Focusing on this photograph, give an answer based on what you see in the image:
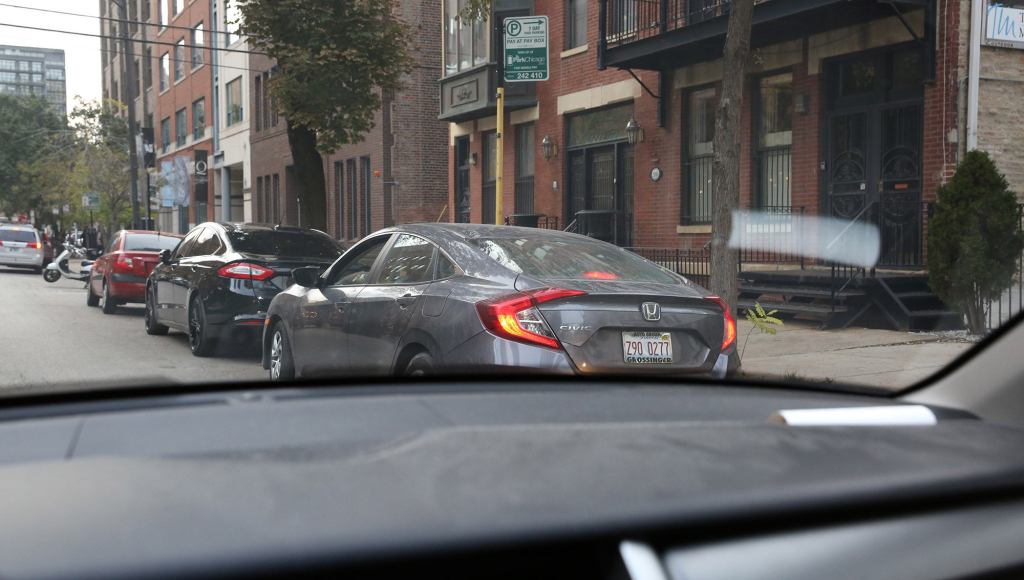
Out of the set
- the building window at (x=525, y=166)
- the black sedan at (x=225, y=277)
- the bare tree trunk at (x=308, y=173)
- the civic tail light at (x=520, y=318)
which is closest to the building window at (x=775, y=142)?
the building window at (x=525, y=166)

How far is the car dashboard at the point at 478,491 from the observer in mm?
1330

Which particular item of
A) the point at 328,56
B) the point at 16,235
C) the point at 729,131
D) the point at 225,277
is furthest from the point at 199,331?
the point at 16,235

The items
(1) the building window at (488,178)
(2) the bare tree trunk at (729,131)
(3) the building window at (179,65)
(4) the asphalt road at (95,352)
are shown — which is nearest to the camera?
(4) the asphalt road at (95,352)

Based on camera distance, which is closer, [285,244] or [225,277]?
[225,277]

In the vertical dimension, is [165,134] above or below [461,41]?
above

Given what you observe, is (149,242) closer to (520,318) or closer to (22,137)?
(520,318)

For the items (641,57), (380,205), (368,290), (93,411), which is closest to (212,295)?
(368,290)

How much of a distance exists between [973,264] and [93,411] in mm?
10755

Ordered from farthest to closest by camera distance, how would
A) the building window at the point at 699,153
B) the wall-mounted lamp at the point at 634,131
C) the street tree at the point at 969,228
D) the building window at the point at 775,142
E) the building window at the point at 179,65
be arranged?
the building window at the point at 179,65 < the wall-mounted lamp at the point at 634,131 < the building window at the point at 699,153 < the building window at the point at 775,142 < the street tree at the point at 969,228

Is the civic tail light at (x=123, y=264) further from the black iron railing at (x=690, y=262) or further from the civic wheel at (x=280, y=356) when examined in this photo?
the black iron railing at (x=690, y=262)

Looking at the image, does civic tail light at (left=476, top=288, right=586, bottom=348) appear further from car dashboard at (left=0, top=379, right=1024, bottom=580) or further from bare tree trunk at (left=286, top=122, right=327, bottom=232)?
bare tree trunk at (left=286, top=122, right=327, bottom=232)

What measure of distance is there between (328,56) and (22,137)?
38.3m

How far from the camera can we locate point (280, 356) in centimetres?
654

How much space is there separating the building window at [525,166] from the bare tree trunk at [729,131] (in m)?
13.7
